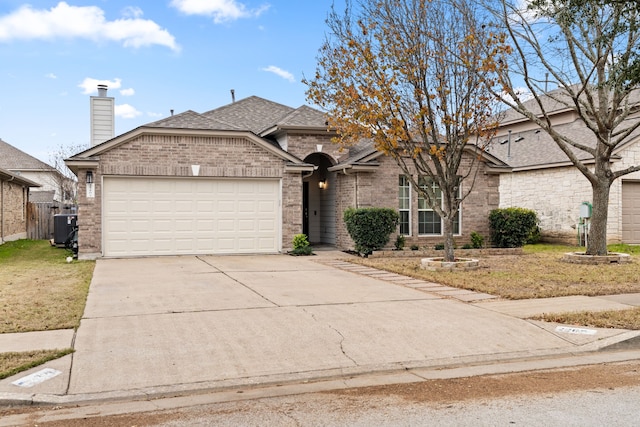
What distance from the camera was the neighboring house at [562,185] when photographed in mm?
21328

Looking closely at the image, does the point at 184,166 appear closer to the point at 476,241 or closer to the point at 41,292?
the point at 41,292

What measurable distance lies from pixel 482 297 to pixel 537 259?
7.56 metres

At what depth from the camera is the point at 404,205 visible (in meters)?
19.6

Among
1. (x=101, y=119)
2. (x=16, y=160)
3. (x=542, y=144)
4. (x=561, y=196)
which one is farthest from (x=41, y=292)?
(x=16, y=160)

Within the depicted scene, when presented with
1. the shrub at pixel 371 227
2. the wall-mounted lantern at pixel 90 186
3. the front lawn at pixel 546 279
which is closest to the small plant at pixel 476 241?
the front lawn at pixel 546 279

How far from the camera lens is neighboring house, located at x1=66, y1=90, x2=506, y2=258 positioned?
1698 cm

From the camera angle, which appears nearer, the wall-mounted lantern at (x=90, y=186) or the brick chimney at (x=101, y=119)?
the wall-mounted lantern at (x=90, y=186)

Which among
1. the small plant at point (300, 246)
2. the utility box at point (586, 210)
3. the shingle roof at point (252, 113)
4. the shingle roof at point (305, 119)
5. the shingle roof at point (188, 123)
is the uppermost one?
the shingle roof at point (252, 113)

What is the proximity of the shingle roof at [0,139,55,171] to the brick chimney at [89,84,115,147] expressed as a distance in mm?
24275

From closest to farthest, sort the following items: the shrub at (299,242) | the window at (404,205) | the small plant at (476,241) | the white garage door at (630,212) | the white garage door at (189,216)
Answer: the white garage door at (189,216) < the shrub at (299,242) < the window at (404,205) < the small plant at (476,241) < the white garage door at (630,212)

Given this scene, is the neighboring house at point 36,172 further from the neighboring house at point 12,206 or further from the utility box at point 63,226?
the utility box at point 63,226

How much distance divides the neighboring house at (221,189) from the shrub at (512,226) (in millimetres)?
489

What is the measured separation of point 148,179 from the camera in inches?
683

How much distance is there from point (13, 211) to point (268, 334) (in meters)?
22.2
